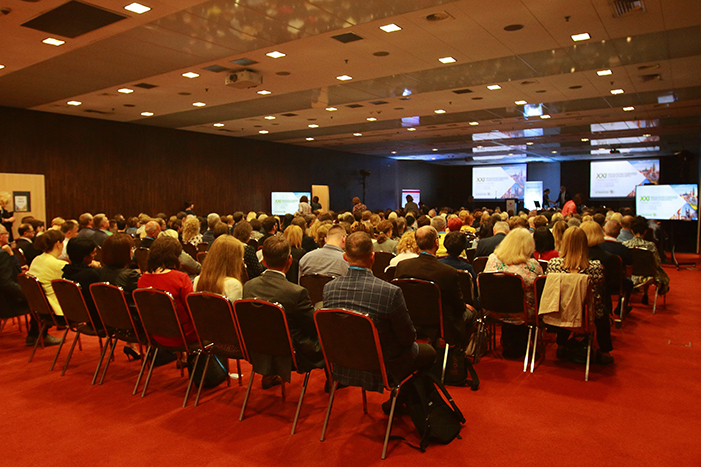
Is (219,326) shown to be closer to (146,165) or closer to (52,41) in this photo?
(52,41)

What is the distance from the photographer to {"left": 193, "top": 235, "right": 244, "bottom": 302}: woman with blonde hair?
11.9ft

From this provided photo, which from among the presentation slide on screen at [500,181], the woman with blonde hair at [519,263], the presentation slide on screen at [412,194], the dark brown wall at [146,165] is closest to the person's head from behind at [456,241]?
the woman with blonde hair at [519,263]

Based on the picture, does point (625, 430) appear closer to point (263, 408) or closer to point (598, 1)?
point (263, 408)

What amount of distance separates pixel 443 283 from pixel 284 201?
16115mm

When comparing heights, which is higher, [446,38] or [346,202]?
[446,38]

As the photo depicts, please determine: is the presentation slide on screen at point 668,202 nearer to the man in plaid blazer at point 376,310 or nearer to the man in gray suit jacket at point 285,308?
the man in plaid blazer at point 376,310

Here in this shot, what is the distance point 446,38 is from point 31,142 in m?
10.8

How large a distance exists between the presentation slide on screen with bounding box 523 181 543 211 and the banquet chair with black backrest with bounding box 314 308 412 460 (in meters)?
24.7

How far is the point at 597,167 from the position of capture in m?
22.6

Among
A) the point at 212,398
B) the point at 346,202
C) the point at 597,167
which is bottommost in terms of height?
the point at 212,398

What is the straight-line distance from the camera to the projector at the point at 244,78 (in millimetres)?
8312

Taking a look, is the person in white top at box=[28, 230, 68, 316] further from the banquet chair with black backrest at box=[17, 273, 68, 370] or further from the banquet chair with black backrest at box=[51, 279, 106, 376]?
the banquet chair with black backrest at box=[51, 279, 106, 376]

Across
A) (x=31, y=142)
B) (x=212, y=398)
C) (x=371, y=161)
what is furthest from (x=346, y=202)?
(x=212, y=398)

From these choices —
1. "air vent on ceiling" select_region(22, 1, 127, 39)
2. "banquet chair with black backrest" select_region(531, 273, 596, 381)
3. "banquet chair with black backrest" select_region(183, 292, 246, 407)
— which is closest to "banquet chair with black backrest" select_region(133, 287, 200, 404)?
"banquet chair with black backrest" select_region(183, 292, 246, 407)
